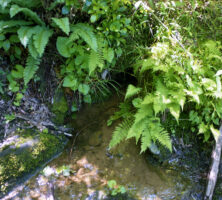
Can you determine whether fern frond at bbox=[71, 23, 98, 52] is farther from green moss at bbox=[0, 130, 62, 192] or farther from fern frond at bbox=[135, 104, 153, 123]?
green moss at bbox=[0, 130, 62, 192]

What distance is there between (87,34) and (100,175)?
214cm

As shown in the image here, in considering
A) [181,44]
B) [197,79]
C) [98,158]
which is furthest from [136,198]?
[181,44]

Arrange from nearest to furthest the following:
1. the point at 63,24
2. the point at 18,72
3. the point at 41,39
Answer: the point at 63,24
the point at 41,39
the point at 18,72

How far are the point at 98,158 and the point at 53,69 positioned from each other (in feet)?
5.72

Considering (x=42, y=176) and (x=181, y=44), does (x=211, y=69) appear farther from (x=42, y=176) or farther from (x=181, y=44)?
(x=42, y=176)

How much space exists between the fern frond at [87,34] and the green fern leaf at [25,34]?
1.92ft

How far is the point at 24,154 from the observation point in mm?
3168

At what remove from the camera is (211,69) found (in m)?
3.26

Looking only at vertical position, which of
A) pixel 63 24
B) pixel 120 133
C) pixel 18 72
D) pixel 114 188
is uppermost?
pixel 63 24

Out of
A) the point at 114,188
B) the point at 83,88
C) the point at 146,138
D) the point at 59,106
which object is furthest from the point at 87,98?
the point at 114,188

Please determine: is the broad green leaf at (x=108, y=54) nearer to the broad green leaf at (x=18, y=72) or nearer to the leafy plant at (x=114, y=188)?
the broad green leaf at (x=18, y=72)

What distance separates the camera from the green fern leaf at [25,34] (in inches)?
107

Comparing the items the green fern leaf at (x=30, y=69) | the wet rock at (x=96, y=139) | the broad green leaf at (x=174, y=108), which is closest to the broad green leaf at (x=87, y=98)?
the wet rock at (x=96, y=139)

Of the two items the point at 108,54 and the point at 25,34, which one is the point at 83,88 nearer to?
the point at 108,54
